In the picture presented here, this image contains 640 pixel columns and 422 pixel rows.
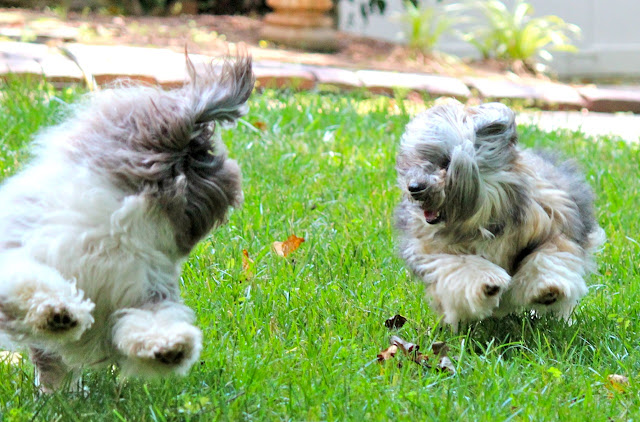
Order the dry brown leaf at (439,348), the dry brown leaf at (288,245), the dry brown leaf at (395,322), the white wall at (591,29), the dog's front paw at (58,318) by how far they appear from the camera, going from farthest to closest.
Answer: the white wall at (591,29) < the dry brown leaf at (288,245) < the dry brown leaf at (395,322) < the dry brown leaf at (439,348) < the dog's front paw at (58,318)

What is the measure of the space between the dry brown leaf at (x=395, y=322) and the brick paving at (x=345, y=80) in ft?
11.0

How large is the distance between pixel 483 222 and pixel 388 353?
69 centimetres

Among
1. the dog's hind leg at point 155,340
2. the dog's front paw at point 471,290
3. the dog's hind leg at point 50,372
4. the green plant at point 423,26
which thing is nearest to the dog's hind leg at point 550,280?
the dog's front paw at point 471,290

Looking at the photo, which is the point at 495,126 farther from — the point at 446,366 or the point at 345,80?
the point at 345,80

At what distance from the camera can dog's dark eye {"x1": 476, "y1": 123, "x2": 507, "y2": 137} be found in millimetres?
3633

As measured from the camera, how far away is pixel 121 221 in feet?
8.62

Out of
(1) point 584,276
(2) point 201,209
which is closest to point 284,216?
(1) point 584,276

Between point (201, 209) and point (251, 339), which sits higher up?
point (201, 209)

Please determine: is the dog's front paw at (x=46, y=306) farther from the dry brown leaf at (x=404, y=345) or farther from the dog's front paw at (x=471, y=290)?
the dog's front paw at (x=471, y=290)

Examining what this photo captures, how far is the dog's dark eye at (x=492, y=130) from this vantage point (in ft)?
11.9

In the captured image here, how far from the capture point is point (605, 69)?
1237 centimetres

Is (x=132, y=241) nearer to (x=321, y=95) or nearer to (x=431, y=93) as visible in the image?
(x=321, y=95)

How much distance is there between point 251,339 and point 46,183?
3.82ft

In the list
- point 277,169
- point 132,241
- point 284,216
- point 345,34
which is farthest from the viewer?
point 345,34
